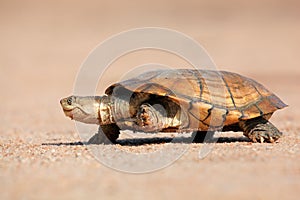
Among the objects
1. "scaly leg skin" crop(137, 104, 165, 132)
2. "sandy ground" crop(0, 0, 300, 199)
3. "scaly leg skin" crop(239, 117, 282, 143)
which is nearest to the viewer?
"sandy ground" crop(0, 0, 300, 199)

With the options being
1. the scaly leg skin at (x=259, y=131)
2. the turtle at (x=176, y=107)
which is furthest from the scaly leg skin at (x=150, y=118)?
the scaly leg skin at (x=259, y=131)

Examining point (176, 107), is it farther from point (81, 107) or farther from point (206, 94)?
point (81, 107)

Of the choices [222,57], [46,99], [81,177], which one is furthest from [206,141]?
[222,57]

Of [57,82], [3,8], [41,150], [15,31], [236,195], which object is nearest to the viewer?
[236,195]

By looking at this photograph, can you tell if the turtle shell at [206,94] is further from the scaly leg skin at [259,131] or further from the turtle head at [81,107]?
the turtle head at [81,107]

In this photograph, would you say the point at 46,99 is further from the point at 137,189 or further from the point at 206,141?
the point at 137,189

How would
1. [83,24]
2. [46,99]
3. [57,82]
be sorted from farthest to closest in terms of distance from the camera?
[83,24] < [57,82] < [46,99]

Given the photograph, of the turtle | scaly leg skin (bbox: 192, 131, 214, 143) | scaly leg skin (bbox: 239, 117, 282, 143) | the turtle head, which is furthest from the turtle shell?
scaly leg skin (bbox: 192, 131, 214, 143)

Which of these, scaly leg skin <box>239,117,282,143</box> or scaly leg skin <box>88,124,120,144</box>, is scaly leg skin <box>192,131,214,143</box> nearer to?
scaly leg skin <box>239,117,282,143</box>
